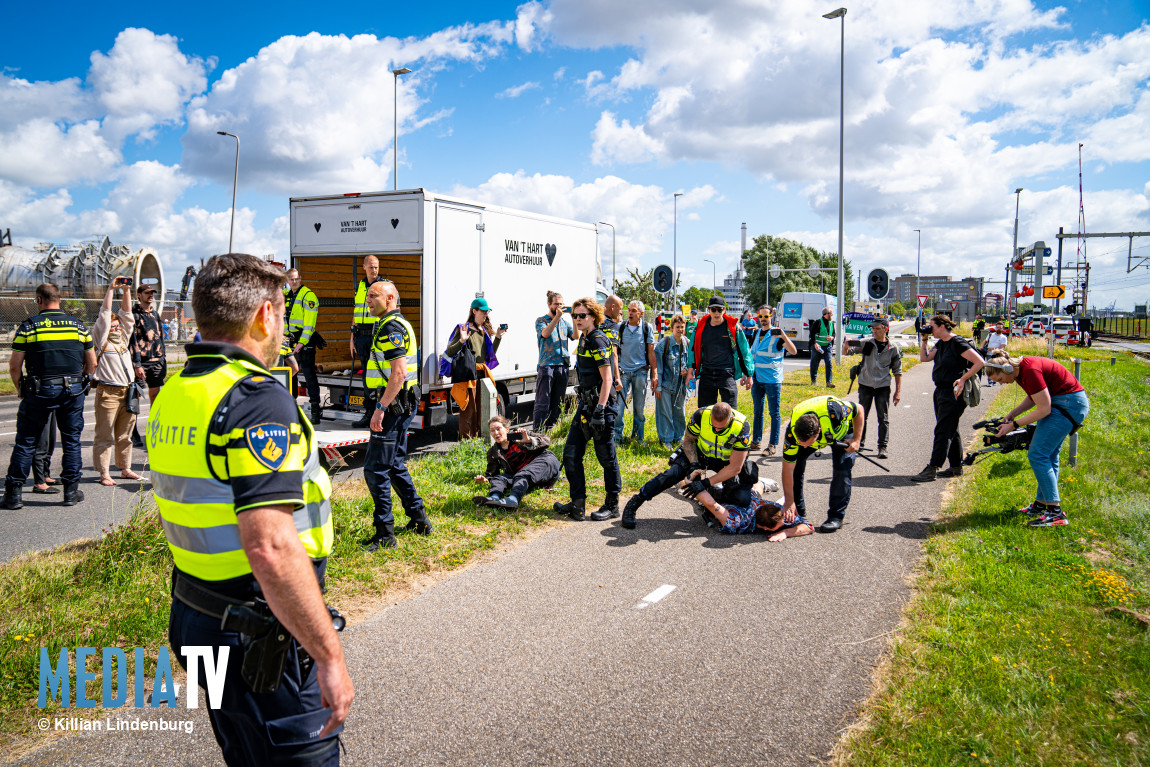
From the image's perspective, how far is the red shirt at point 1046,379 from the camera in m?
6.18

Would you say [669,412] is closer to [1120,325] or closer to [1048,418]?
[1048,418]

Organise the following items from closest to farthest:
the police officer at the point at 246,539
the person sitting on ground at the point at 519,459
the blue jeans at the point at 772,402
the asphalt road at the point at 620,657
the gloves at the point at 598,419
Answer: the police officer at the point at 246,539
the asphalt road at the point at 620,657
the gloves at the point at 598,419
the person sitting on ground at the point at 519,459
the blue jeans at the point at 772,402

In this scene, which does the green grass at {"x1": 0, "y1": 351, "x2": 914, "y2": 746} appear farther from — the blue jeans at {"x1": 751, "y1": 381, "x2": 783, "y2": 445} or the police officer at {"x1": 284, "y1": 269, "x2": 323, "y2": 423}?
the blue jeans at {"x1": 751, "y1": 381, "x2": 783, "y2": 445}

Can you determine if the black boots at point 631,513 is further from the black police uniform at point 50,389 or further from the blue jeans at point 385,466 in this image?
the black police uniform at point 50,389

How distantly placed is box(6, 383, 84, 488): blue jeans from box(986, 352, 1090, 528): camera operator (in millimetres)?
8481

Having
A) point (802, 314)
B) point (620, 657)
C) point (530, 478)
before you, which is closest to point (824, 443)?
point (530, 478)

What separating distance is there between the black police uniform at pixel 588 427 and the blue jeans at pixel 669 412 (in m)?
3.02

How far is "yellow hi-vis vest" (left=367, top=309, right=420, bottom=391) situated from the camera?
521 centimetres

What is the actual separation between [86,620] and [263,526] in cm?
303

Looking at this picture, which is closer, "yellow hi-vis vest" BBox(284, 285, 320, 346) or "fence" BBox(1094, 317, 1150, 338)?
"yellow hi-vis vest" BBox(284, 285, 320, 346)

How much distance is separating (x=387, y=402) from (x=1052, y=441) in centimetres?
559

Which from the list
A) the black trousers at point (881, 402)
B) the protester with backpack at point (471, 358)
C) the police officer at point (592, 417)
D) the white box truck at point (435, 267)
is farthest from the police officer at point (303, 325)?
the black trousers at point (881, 402)

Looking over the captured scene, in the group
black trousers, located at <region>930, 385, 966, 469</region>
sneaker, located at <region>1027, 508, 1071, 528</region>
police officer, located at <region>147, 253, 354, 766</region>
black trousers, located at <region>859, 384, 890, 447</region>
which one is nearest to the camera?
police officer, located at <region>147, 253, 354, 766</region>

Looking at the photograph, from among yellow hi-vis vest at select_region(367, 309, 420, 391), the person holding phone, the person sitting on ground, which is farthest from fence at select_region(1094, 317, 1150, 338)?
yellow hi-vis vest at select_region(367, 309, 420, 391)
